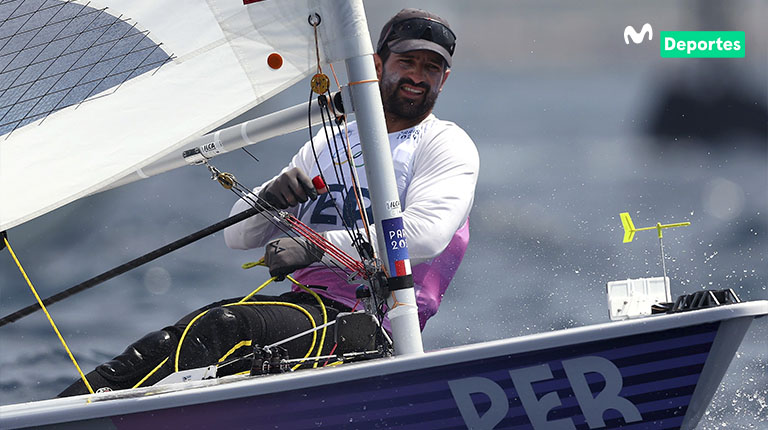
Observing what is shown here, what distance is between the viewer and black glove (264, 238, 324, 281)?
6.85ft

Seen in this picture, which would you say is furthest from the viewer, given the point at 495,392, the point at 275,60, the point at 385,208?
the point at 275,60

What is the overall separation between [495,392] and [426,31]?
1.21 meters

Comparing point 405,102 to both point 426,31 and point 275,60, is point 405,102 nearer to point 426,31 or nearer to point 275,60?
point 426,31

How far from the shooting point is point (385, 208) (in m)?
1.86

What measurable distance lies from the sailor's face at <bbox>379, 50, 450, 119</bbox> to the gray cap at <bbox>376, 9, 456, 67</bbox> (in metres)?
0.03

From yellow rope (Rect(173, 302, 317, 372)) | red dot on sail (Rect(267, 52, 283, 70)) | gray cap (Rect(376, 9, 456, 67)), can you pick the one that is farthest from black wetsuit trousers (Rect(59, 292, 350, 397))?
gray cap (Rect(376, 9, 456, 67))

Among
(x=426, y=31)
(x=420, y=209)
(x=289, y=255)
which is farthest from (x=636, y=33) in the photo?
(x=289, y=255)

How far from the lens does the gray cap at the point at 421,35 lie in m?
2.35

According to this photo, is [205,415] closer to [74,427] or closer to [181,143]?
[74,427]

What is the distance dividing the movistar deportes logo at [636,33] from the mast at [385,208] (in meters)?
2.45

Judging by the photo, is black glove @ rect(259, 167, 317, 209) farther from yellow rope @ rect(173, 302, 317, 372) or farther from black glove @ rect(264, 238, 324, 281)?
yellow rope @ rect(173, 302, 317, 372)

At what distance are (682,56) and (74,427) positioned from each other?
3452 mm

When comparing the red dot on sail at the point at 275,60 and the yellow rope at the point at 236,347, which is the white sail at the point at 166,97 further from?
the yellow rope at the point at 236,347

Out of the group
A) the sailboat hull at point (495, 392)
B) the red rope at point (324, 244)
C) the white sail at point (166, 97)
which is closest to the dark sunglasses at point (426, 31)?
the white sail at point (166, 97)
